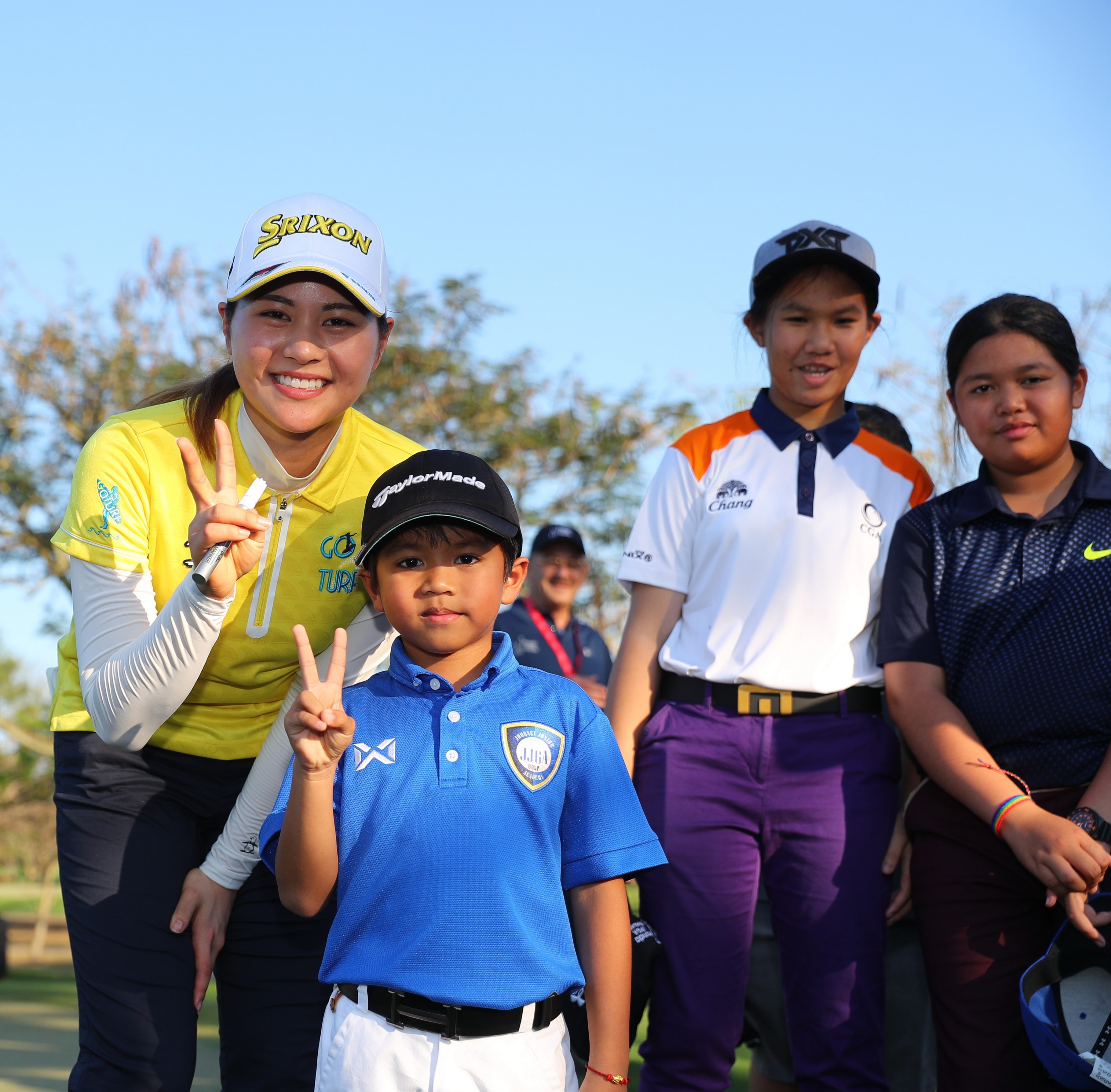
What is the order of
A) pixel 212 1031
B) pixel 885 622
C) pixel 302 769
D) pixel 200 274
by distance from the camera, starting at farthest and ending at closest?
pixel 200 274, pixel 212 1031, pixel 885 622, pixel 302 769

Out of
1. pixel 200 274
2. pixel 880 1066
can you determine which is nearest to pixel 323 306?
pixel 880 1066

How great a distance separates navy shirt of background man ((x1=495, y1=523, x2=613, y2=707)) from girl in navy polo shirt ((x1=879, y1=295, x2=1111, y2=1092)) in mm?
4208

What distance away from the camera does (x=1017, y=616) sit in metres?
2.88

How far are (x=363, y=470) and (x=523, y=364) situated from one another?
1359 centimetres

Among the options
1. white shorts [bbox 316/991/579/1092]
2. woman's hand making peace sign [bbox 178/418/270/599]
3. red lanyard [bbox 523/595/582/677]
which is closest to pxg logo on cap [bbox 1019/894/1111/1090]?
white shorts [bbox 316/991/579/1092]

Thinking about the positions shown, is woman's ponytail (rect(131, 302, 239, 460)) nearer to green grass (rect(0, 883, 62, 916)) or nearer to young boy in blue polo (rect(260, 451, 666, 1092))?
young boy in blue polo (rect(260, 451, 666, 1092))

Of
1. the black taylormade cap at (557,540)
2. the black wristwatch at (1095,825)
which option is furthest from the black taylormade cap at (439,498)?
the black taylormade cap at (557,540)

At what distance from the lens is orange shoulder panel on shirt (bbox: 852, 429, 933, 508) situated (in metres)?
3.29

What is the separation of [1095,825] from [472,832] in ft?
4.70

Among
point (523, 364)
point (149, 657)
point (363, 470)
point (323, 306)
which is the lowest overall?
point (149, 657)

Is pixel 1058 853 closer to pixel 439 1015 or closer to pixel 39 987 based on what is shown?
pixel 439 1015

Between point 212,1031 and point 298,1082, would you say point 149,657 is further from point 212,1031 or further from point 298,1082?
point 212,1031

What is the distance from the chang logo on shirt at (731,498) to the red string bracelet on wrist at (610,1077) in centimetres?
147

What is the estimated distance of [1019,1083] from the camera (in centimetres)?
270
